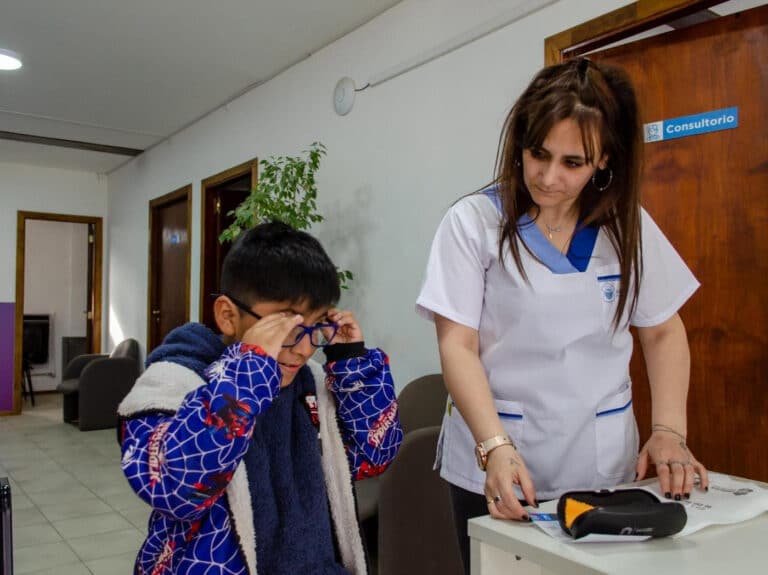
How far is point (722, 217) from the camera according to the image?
211 centimetres

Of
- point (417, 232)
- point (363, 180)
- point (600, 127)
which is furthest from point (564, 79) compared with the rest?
point (363, 180)

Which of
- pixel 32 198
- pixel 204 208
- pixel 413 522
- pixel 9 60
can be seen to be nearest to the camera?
pixel 413 522

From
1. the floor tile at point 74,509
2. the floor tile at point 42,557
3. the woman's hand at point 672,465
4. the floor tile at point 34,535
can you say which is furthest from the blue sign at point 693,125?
the floor tile at point 74,509

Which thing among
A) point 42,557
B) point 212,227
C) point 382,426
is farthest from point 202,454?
point 212,227

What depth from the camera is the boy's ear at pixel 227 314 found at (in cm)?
107

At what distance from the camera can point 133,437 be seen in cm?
94

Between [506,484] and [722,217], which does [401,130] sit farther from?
[506,484]

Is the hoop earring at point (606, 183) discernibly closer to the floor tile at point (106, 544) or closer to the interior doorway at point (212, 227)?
the floor tile at point (106, 544)

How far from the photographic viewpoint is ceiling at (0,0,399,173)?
3590 mm

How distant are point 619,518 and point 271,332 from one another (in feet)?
1.74

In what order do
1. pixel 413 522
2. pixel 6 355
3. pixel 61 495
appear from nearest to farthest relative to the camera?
pixel 413 522 < pixel 61 495 < pixel 6 355

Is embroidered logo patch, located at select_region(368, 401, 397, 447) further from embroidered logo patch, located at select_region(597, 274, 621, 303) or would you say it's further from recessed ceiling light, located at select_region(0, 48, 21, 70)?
recessed ceiling light, located at select_region(0, 48, 21, 70)

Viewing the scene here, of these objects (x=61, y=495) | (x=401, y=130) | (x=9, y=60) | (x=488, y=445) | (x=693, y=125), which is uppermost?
(x=9, y=60)

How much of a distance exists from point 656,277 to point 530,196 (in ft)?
0.91
